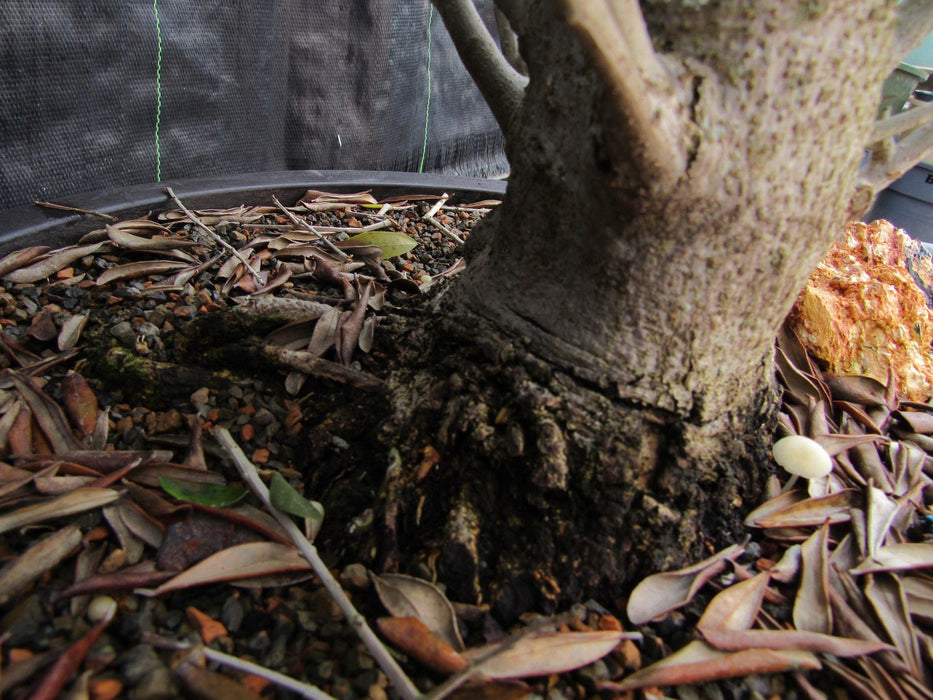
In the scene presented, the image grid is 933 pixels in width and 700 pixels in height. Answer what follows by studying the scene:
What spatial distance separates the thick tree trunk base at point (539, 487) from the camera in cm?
73

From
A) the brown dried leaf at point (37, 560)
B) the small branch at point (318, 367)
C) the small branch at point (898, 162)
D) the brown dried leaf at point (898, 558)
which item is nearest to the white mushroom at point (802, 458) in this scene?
the brown dried leaf at point (898, 558)

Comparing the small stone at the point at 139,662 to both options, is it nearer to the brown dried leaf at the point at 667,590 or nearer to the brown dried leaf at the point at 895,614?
the brown dried leaf at the point at 667,590

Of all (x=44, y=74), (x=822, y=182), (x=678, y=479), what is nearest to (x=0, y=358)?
(x=44, y=74)

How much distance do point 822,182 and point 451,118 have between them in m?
2.26

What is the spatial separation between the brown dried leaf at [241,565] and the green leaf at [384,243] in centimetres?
79

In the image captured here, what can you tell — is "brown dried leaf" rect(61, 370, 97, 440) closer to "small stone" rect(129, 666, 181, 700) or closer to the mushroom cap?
"small stone" rect(129, 666, 181, 700)

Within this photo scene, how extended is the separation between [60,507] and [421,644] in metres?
0.44

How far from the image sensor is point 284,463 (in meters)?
0.88

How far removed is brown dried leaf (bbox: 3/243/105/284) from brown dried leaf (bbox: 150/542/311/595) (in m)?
0.79

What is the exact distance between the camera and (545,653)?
2.16 ft

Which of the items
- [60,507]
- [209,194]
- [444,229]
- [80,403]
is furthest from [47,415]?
[444,229]

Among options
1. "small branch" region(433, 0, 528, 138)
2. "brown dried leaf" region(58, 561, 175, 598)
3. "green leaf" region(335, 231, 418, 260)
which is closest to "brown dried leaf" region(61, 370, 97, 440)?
"brown dried leaf" region(58, 561, 175, 598)

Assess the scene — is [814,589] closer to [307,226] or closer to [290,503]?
[290,503]

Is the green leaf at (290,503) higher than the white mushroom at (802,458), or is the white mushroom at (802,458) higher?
the white mushroom at (802,458)
